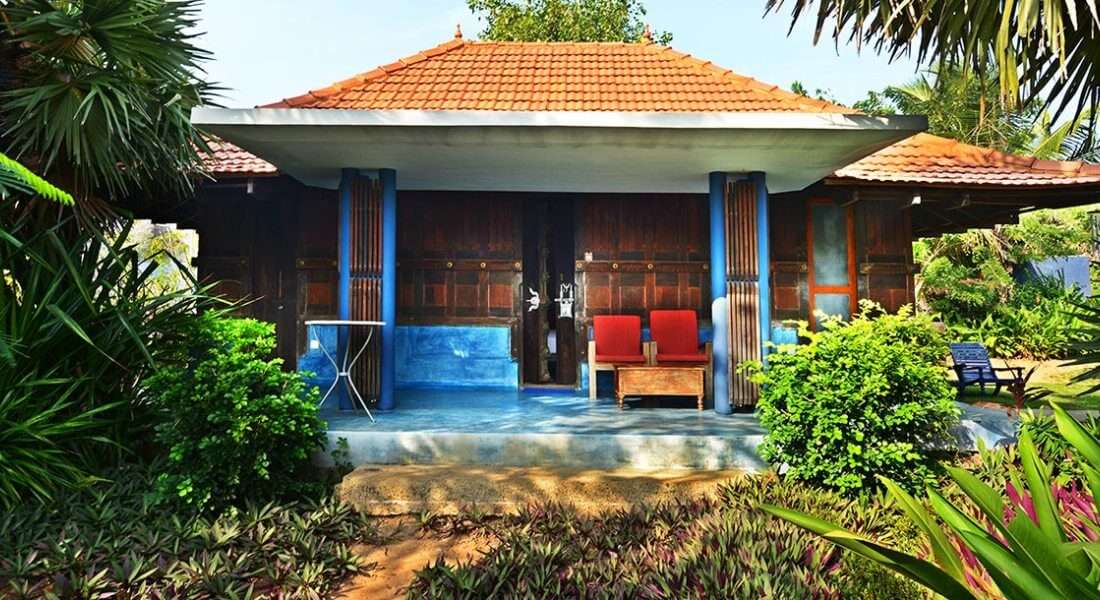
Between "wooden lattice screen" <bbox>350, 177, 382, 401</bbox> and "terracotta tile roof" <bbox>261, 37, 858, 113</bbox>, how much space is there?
984 millimetres

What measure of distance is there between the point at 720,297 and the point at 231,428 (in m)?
4.33

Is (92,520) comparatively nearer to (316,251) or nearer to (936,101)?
(316,251)

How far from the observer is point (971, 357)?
788 centimetres

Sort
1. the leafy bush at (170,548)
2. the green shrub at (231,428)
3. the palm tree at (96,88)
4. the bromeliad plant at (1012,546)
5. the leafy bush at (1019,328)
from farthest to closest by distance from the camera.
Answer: the leafy bush at (1019,328), the palm tree at (96,88), the green shrub at (231,428), the leafy bush at (170,548), the bromeliad plant at (1012,546)

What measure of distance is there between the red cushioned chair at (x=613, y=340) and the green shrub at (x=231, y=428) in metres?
3.18

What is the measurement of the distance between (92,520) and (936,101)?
65.2ft

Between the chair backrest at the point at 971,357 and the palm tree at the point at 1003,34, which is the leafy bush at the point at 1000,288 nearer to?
the chair backrest at the point at 971,357

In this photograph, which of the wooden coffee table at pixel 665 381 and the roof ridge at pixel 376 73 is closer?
the roof ridge at pixel 376 73

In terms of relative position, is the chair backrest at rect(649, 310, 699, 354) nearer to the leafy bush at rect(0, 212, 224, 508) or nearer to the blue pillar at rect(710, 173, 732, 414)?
the blue pillar at rect(710, 173, 732, 414)

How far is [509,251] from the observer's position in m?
7.75

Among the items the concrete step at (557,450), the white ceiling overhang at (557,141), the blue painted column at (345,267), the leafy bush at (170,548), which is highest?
the white ceiling overhang at (557,141)

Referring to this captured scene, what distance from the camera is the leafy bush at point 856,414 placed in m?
4.09

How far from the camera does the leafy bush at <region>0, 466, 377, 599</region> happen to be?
3492mm

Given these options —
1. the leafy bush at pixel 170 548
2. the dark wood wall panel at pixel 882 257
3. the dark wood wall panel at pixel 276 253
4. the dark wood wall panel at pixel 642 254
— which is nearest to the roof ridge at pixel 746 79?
the dark wood wall panel at pixel 642 254
